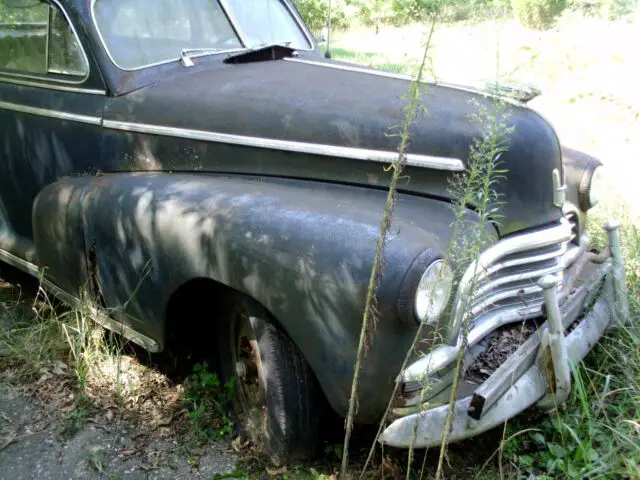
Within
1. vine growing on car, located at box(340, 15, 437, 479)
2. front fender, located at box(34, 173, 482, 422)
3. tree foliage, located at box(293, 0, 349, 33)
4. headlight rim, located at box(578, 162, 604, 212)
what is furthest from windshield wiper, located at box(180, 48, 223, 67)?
tree foliage, located at box(293, 0, 349, 33)

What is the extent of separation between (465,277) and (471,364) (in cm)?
36

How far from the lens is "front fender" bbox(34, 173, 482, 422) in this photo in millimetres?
1822

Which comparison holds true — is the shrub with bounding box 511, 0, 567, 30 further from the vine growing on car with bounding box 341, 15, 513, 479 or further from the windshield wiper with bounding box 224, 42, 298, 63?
the vine growing on car with bounding box 341, 15, 513, 479

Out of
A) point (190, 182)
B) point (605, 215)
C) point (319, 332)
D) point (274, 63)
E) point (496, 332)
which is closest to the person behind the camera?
point (319, 332)

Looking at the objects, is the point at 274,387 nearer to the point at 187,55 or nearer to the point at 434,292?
the point at 434,292

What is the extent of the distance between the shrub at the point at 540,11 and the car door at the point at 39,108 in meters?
11.2

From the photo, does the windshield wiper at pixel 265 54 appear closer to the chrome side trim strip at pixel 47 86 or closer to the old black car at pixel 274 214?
the old black car at pixel 274 214

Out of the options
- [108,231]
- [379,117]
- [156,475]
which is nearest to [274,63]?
[379,117]

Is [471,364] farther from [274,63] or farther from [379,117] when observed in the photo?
[274,63]

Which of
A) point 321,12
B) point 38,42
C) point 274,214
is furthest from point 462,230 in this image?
point 321,12

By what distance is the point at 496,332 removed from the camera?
231 cm

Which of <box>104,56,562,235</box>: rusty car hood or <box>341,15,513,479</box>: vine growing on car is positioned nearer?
<box>341,15,513,479</box>: vine growing on car

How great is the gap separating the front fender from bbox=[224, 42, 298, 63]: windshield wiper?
829 mm

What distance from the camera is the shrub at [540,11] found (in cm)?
1248
